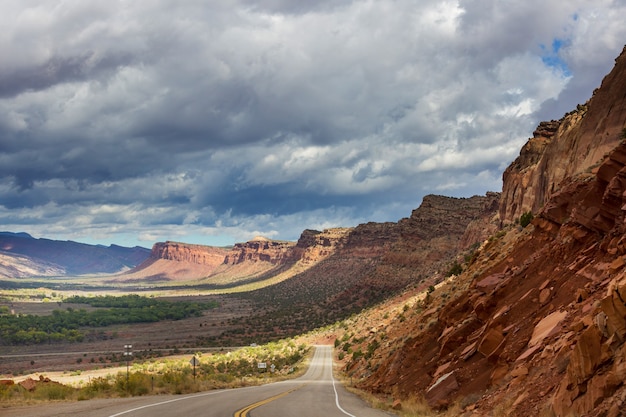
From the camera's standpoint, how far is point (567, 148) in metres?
37.5

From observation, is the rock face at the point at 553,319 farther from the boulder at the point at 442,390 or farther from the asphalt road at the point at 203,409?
the asphalt road at the point at 203,409

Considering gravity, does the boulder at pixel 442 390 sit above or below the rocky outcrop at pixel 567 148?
below

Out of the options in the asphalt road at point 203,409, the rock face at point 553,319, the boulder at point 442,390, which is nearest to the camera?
the rock face at point 553,319

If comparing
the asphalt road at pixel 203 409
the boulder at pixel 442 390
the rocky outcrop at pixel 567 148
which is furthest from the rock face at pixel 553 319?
the asphalt road at pixel 203 409

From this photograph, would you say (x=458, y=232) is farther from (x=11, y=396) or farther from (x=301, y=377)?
(x=11, y=396)

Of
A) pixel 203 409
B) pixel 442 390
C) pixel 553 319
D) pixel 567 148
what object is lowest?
pixel 442 390

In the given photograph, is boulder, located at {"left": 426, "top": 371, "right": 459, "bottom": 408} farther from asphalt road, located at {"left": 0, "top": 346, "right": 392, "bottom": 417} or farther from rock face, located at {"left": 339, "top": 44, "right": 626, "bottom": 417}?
asphalt road, located at {"left": 0, "top": 346, "right": 392, "bottom": 417}

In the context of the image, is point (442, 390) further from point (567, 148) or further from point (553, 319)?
point (567, 148)

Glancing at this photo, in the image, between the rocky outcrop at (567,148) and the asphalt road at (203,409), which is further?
the rocky outcrop at (567,148)

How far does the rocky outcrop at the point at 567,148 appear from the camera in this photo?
92.8 ft

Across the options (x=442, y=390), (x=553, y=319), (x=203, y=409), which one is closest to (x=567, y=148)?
(x=553, y=319)

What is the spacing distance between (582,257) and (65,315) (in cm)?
15864

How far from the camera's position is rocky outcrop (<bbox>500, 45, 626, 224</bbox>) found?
28297 millimetres

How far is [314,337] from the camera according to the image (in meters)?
84.2
